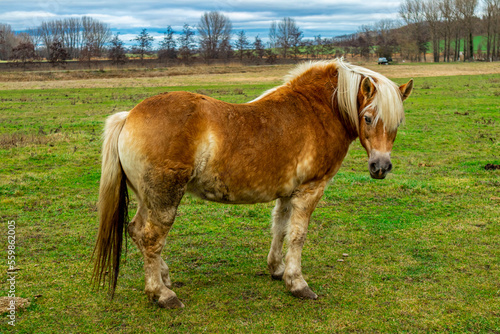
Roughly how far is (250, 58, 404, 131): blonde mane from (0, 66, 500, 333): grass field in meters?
1.92

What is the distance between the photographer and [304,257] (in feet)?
18.3

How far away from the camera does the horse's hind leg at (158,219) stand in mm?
3988

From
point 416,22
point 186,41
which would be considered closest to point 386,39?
point 416,22

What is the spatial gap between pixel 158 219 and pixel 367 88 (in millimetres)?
2581

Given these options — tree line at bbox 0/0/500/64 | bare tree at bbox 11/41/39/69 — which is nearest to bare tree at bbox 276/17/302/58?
tree line at bbox 0/0/500/64

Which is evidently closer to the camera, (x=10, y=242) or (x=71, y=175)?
(x=10, y=242)

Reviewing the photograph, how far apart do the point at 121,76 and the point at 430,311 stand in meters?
44.6

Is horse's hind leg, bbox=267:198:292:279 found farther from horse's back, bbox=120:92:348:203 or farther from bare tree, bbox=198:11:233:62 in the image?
bare tree, bbox=198:11:233:62

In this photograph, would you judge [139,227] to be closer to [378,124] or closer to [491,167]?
[378,124]

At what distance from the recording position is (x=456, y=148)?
1188 cm

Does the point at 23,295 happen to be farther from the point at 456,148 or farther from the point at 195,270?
the point at 456,148

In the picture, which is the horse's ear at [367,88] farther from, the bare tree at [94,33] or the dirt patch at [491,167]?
the bare tree at [94,33]

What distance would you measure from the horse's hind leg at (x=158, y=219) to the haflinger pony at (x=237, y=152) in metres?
0.01

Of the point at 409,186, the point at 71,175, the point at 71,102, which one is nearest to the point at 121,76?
the point at 71,102
